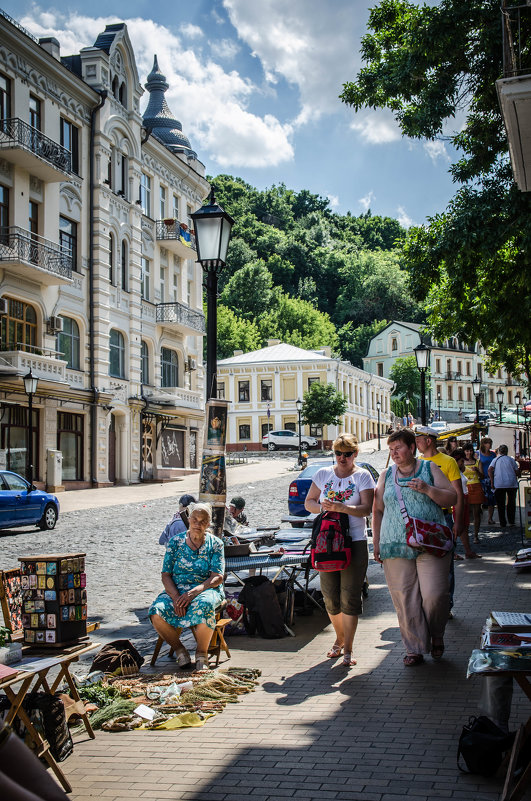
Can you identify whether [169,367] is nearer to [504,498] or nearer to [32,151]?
[32,151]

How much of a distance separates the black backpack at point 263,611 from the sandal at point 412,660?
1769 millimetres

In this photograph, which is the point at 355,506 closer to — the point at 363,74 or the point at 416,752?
the point at 416,752

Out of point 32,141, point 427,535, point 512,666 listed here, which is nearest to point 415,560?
point 427,535

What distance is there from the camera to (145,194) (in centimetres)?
3816

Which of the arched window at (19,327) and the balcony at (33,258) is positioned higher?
the balcony at (33,258)

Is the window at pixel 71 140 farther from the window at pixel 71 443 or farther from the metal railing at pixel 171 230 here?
the window at pixel 71 443

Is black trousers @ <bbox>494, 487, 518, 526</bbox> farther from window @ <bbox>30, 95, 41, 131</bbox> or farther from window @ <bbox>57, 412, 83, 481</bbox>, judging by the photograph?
window @ <bbox>30, 95, 41, 131</bbox>

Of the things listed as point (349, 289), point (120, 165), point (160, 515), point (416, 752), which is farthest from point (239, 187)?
point (416, 752)

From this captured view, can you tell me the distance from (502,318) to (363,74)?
569 centimetres

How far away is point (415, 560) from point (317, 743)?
210 cm

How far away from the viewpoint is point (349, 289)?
349 feet

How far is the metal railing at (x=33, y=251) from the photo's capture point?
26.8m

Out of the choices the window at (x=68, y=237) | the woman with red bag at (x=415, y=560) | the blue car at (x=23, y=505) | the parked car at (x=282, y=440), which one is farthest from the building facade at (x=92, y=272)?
the parked car at (x=282, y=440)

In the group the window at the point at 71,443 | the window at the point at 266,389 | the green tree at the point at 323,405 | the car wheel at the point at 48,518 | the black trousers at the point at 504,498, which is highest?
the window at the point at 266,389
